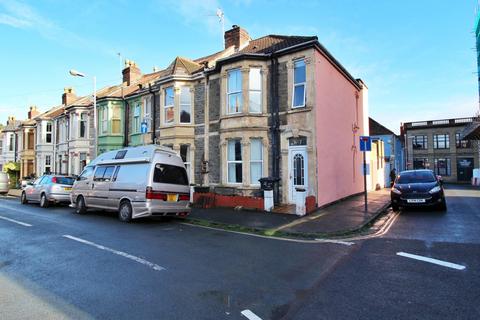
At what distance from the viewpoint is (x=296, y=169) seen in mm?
14594

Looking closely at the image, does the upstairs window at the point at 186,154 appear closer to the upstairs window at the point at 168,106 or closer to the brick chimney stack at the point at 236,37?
the upstairs window at the point at 168,106

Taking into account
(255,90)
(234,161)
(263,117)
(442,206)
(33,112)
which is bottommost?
(442,206)

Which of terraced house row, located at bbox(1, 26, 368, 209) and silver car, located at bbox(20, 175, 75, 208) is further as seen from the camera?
silver car, located at bbox(20, 175, 75, 208)

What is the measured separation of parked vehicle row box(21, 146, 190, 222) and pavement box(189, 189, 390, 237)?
1274 millimetres

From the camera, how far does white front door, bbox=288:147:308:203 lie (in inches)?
562

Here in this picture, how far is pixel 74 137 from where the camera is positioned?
26.3 metres

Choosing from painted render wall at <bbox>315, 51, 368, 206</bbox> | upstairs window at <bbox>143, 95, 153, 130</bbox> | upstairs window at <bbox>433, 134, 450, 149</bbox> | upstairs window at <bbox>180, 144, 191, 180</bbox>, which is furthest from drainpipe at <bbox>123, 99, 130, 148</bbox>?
upstairs window at <bbox>433, 134, 450, 149</bbox>

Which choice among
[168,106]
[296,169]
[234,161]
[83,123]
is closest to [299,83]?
[296,169]

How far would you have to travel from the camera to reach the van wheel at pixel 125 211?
36.0 ft

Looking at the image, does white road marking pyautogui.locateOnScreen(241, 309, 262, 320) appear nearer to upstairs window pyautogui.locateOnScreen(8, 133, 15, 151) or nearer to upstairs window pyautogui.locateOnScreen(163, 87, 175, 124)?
upstairs window pyautogui.locateOnScreen(163, 87, 175, 124)

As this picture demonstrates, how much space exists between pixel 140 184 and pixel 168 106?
9.17 m

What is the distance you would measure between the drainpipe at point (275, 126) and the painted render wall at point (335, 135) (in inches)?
77.3

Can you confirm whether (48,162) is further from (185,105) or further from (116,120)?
(185,105)

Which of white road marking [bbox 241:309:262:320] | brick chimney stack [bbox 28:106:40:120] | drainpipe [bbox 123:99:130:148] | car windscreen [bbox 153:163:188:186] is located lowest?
white road marking [bbox 241:309:262:320]
